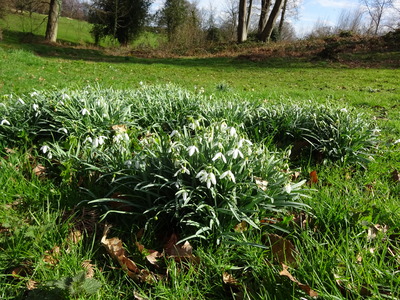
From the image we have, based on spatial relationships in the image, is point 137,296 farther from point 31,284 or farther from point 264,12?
point 264,12

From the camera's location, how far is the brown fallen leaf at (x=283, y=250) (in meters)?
1.68

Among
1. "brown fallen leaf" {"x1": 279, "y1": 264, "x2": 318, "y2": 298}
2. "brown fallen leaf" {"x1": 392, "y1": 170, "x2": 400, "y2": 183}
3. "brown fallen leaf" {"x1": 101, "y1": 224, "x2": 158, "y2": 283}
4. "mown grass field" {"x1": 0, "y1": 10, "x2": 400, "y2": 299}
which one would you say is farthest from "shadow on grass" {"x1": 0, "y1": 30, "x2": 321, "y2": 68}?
"brown fallen leaf" {"x1": 279, "y1": 264, "x2": 318, "y2": 298}

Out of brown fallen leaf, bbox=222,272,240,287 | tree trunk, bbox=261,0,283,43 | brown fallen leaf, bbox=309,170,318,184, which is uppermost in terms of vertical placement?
tree trunk, bbox=261,0,283,43

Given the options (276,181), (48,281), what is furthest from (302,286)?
(48,281)

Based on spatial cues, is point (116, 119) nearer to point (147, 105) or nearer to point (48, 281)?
point (147, 105)

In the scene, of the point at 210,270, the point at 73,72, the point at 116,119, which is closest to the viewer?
the point at 210,270

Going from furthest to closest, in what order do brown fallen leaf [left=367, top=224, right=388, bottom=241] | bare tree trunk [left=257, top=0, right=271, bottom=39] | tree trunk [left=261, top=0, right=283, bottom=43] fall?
bare tree trunk [left=257, top=0, right=271, bottom=39] < tree trunk [left=261, top=0, right=283, bottom=43] < brown fallen leaf [left=367, top=224, right=388, bottom=241]

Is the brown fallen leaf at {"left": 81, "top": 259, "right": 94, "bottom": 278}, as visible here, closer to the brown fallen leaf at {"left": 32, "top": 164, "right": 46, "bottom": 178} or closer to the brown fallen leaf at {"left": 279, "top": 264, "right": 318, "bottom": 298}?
the brown fallen leaf at {"left": 279, "top": 264, "right": 318, "bottom": 298}

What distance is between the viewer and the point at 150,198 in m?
2.07

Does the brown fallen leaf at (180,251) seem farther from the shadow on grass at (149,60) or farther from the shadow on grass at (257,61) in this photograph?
the shadow on grass at (149,60)

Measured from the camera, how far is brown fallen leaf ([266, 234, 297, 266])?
1.68 meters

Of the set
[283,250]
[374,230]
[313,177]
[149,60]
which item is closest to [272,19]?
[149,60]

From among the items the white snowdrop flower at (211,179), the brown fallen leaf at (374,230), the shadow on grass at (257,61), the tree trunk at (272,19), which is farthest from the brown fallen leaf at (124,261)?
the tree trunk at (272,19)

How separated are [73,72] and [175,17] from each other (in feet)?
69.3
